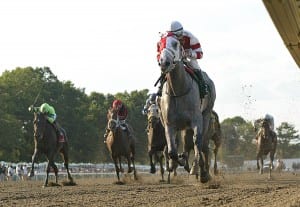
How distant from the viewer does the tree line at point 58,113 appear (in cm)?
6003

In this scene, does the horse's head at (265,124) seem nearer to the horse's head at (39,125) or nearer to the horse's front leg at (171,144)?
the horse's head at (39,125)

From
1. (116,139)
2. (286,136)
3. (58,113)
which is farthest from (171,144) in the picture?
(286,136)

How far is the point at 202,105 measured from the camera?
1214cm

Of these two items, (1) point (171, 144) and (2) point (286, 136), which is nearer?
(1) point (171, 144)

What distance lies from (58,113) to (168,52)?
2367 inches

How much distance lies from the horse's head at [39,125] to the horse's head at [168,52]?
36.7 feet

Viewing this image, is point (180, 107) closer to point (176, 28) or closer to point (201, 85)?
point (201, 85)

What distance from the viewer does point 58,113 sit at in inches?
2726

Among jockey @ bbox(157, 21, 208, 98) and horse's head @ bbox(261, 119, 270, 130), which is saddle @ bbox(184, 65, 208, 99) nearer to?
jockey @ bbox(157, 21, 208, 98)

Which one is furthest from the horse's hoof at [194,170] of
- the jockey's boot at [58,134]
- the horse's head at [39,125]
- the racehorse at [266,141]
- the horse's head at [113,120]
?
the racehorse at [266,141]

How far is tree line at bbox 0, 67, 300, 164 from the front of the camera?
197ft

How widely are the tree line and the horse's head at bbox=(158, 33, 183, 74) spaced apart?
4860 centimetres

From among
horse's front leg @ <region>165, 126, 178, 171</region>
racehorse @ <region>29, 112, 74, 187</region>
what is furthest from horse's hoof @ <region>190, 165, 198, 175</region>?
racehorse @ <region>29, 112, 74, 187</region>

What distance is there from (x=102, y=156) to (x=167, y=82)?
209ft
